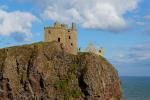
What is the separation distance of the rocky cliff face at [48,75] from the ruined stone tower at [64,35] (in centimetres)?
197

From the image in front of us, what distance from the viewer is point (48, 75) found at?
325 feet

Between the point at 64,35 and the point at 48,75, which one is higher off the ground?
the point at 64,35

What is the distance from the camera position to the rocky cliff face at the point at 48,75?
9894 cm

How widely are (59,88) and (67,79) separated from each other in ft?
8.95

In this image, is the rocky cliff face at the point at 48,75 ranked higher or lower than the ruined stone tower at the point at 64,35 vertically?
lower

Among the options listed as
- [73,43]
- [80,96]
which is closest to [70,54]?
[73,43]

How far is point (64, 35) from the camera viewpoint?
10225 centimetres

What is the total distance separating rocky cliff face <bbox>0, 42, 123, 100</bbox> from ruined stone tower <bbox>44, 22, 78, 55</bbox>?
197 centimetres

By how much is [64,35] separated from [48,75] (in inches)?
403

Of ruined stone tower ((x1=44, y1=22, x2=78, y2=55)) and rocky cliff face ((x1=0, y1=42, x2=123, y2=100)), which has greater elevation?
ruined stone tower ((x1=44, y1=22, x2=78, y2=55))

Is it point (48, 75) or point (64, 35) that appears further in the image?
point (64, 35)

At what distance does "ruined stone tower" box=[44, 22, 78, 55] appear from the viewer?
10144 centimetres

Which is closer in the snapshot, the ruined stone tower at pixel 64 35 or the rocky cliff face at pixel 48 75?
the rocky cliff face at pixel 48 75

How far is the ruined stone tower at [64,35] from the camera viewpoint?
101438mm
